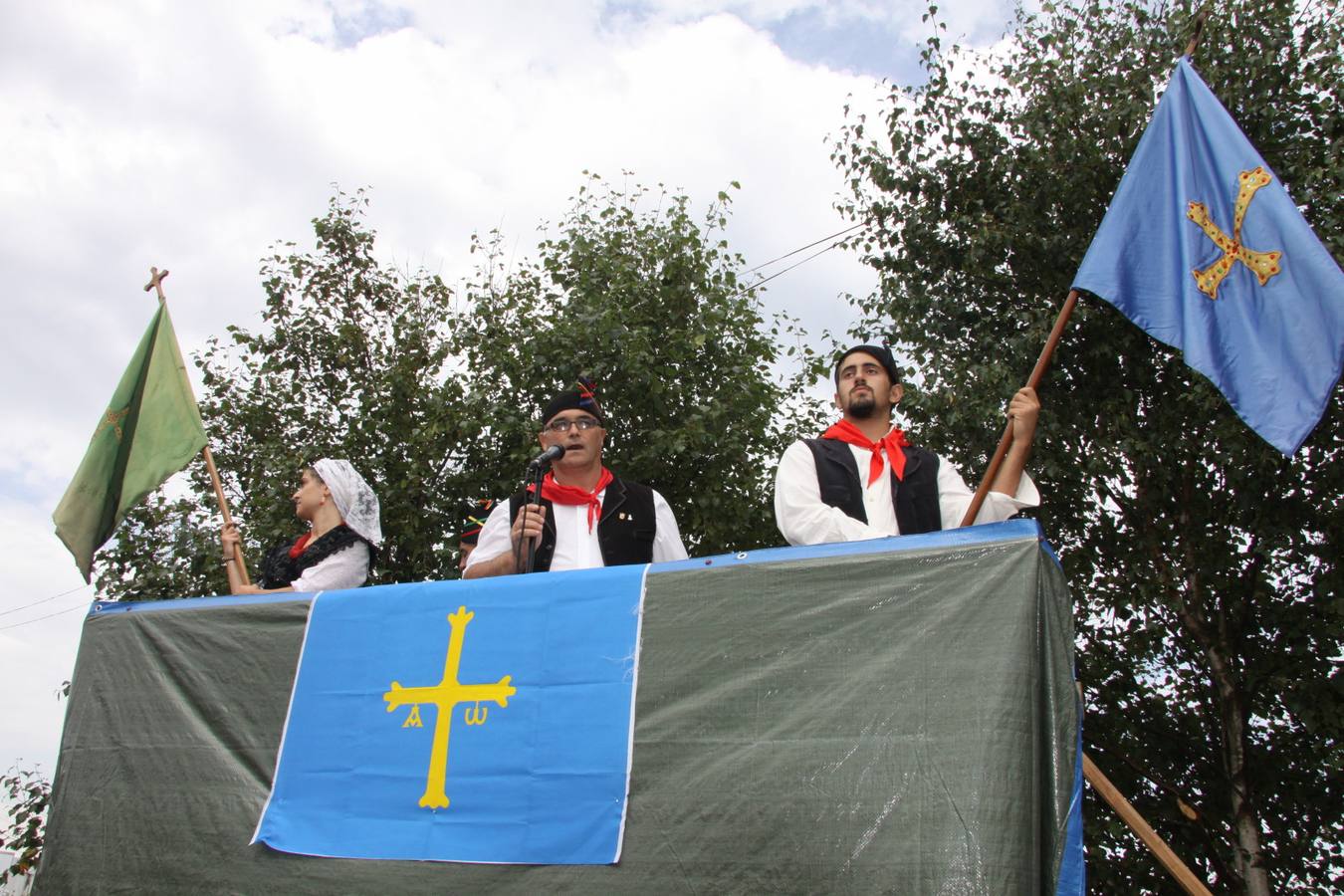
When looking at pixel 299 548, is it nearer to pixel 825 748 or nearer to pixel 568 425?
pixel 568 425

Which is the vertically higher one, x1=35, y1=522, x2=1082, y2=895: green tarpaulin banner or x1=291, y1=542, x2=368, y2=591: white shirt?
x1=291, y1=542, x2=368, y2=591: white shirt

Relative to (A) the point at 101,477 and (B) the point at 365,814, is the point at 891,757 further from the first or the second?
(A) the point at 101,477

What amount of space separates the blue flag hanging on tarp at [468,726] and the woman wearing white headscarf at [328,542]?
0.88 m

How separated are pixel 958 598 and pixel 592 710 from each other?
962 mm

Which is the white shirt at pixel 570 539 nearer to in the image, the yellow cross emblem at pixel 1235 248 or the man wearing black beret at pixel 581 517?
the man wearing black beret at pixel 581 517

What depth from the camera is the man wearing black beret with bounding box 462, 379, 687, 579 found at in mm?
3754

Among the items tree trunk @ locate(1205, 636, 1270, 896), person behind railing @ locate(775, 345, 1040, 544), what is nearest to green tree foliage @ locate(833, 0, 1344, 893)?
tree trunk @ locate(1205, 636, 1270, 896)

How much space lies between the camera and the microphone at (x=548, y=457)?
3457mm

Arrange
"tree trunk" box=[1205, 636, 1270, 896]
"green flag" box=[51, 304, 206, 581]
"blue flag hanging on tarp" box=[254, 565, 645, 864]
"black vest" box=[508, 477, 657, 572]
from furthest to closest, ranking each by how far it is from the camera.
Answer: "tree trunk" box=[1205, 636, 1270, 896] < "green flag" box=[51, 304, 206, 581] < "black vest" box=[508, 477, 657, 572] < "blue flag hanging on tarp" box=[254, 565, 645, 864]

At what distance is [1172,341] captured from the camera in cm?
298

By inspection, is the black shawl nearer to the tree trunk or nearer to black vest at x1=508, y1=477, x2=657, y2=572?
black vest at x1=508, y1=477, x2=657, y2=572

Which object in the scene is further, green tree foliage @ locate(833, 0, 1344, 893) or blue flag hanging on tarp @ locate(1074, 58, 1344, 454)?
green tree foliage @ locate(833, 0, 1344, 893)

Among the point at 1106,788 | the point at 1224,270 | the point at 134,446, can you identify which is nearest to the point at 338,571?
the point at 134,446

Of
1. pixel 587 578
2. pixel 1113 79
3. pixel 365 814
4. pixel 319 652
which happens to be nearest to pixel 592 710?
pixel 587 578
